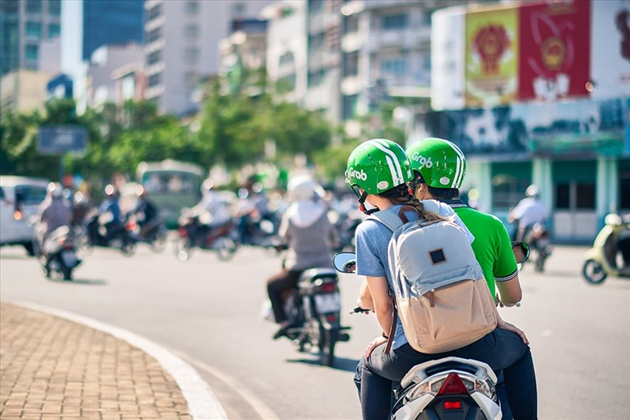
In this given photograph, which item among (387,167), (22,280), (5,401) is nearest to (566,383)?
(5,401)

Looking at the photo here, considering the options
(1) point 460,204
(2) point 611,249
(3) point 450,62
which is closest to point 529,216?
(2) point 611,249

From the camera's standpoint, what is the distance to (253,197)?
30.4 metres

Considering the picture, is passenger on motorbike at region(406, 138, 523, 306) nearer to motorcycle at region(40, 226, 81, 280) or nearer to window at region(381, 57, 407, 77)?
motorcycle at region(40, 226, 81, 280)

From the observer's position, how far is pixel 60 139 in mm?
63594

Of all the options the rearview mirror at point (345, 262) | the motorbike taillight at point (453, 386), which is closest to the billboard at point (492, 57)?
the rearview mirror at point (345, 262)

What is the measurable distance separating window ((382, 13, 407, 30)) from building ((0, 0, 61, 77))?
181 feet

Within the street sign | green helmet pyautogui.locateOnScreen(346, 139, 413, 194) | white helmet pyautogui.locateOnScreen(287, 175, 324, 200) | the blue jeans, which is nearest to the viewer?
the blue jeans

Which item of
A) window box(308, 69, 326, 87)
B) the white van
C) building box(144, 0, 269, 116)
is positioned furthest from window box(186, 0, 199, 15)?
the white van

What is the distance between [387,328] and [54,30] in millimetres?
10606

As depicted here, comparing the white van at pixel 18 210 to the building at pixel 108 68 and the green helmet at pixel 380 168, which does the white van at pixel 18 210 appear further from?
the building at pixel 108 68

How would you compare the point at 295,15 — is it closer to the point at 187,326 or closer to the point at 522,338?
the point at 187,326

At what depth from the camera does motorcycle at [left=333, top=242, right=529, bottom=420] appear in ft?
12.9

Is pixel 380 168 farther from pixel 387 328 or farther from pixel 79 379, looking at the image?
A: pixel 79 379

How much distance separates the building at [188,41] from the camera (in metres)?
125
